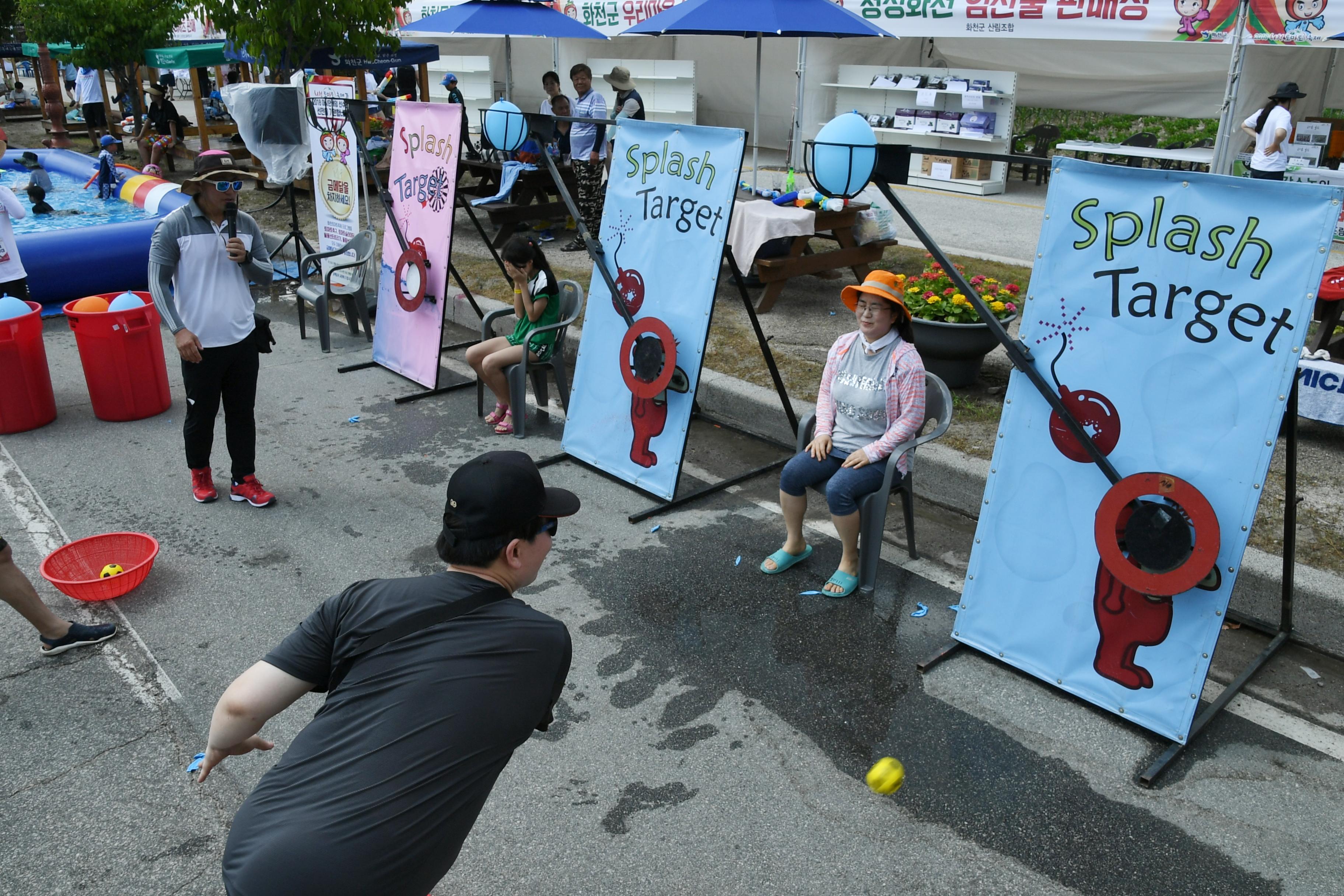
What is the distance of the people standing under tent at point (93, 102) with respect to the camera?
26219mm

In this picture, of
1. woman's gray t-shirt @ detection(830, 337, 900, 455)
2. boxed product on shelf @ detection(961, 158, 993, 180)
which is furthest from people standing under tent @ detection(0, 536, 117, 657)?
boxed product on shelf @ detection(961, 158, 993, 180)

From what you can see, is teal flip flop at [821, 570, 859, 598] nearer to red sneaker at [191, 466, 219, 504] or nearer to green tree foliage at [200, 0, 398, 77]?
red sneaker at [191, 466, 219, 504]

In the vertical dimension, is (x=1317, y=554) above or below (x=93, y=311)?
below

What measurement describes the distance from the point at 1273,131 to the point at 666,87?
443 inches

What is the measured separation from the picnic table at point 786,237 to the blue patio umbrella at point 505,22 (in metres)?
3.99

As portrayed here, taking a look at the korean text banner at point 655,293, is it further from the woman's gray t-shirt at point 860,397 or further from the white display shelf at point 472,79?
the white display shelf at point 472,79

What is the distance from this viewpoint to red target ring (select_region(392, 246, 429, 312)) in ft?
24.8

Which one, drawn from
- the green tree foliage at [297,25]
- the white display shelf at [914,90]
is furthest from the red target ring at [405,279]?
the white display shelf at [914,90]

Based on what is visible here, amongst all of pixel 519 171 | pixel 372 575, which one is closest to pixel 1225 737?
pixel 372 575

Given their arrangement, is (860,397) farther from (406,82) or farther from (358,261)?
(406,82)

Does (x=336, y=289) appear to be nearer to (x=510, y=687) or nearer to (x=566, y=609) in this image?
(x=566, y=609)

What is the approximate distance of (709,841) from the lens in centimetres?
326

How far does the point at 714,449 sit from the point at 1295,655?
3534 millimetres

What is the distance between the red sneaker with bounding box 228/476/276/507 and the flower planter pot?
420 centimetres
